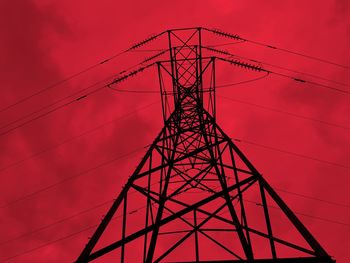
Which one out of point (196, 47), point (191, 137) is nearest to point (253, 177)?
point (191, 137)

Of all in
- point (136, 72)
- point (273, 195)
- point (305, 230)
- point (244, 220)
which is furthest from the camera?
point (136, 72)

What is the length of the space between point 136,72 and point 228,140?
556 cm

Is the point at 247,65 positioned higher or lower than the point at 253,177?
higher

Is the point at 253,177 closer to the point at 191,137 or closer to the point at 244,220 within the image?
the point at 244,220

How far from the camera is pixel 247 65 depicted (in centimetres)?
1232

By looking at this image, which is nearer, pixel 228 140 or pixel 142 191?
pixel 142 191

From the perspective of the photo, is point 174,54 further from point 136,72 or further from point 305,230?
point 305,230

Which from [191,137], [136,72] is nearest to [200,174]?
[191,137]

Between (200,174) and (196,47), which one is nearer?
(200,174)

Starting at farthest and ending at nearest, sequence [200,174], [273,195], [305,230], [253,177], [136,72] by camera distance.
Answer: [136,72] < [200,174] < [253,177] < [273,195] < [305,230]

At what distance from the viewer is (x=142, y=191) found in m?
8.48

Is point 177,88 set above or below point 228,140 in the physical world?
above

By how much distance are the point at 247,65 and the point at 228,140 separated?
12.1 ft

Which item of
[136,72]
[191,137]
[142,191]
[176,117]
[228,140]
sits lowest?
[142,191]
